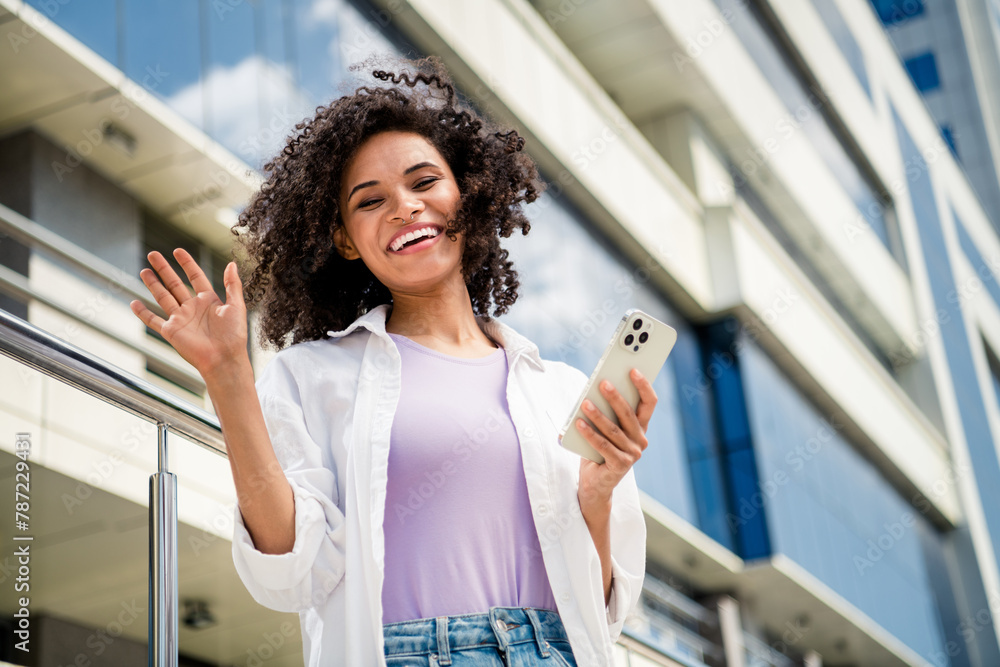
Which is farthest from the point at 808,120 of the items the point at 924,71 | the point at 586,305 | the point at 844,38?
the point at 924,71

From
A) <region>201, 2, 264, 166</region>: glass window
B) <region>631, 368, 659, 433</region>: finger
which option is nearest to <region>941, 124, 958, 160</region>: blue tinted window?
<region>201, 2, 264, 166</region>: glass window

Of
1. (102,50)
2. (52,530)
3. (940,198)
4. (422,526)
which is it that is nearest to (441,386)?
(422,526)

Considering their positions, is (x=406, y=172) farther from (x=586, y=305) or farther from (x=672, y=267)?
(x=672, y=267)

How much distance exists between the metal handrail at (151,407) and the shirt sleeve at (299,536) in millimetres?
437

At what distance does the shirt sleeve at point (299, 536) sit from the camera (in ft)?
5.95

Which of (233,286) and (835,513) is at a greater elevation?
(835,513)

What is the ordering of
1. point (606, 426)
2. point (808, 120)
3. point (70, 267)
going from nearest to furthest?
point (606, 426) → point (70, 267) → point (808, 120)

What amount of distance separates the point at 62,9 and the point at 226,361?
6190 millimetres

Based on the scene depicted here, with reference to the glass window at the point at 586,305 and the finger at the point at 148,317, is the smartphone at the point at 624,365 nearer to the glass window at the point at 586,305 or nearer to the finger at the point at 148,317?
the finger at the point at 148,317

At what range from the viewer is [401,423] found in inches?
80.2

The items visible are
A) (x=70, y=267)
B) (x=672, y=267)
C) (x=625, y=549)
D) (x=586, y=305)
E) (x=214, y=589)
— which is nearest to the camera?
(x=625, y=549)

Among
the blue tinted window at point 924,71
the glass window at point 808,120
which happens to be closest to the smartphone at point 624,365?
the glass window at point 808,120

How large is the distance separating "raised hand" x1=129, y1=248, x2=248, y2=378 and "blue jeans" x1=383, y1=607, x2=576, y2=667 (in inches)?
21.2

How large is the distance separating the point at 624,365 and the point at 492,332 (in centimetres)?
43
